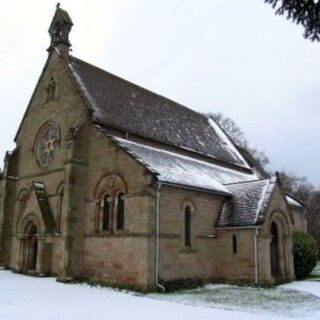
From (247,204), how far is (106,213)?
7467 millimetres

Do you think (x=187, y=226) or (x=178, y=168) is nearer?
(x=187, y=226)

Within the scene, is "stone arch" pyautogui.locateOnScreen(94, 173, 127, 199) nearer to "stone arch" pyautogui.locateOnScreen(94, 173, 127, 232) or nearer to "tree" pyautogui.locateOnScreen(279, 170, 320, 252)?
"stone arch" pyautogui.locateOnScreen(94, 173, 127, 232)

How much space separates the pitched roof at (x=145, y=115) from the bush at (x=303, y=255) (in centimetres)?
835

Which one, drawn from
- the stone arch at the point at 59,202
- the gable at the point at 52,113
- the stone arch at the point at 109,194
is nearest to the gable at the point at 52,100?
the gable at the point at 52,113

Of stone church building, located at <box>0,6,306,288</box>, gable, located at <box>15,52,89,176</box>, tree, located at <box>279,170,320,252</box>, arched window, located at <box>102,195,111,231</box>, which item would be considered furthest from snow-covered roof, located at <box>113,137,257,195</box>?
tree, located at <box>279,170,320,252</box>

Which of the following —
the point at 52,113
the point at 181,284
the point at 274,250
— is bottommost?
the point at 181,284

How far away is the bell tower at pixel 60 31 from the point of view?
93.1ft

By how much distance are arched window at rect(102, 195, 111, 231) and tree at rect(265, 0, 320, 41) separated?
16312 millimetres

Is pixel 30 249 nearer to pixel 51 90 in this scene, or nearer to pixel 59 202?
pixel 59 202

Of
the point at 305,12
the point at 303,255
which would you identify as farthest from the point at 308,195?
the point at 305,12

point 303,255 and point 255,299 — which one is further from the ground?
point 303,255

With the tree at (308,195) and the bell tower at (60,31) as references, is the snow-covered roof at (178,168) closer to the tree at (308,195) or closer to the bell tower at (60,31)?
the bell tower at (60,31)

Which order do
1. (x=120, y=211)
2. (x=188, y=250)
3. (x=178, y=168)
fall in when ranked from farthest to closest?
(x=178, y=168), (x=188, y=250), (x=120, y=211)

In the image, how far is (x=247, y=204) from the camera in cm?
2339
